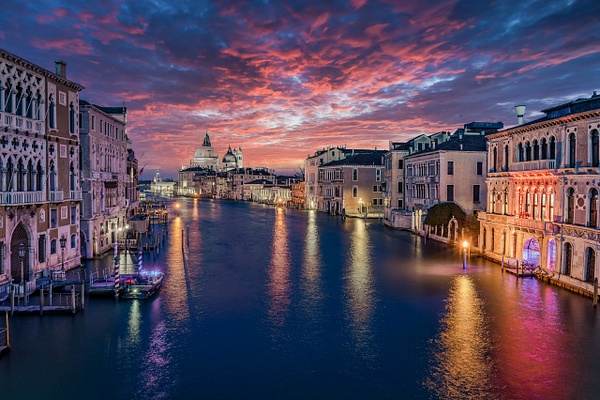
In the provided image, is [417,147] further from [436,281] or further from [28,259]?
[28,259]

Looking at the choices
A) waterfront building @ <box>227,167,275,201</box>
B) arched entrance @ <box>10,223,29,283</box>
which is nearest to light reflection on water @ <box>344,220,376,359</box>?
arched entrance @ <box>10,223,29,283</box>

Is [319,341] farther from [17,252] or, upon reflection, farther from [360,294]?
[17,252]

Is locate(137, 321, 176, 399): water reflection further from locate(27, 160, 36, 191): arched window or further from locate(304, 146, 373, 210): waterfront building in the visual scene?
locate(304, 146, 373, 210): waterfront building

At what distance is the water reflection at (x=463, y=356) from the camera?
1402cm

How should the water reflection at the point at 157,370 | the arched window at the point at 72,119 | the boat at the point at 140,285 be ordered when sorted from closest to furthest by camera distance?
the water reflection at the point at 157,370 → the boat at the point at 140,285 → the arched window at the point at 72,119

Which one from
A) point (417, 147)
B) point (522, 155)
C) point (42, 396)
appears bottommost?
point (42, 396)

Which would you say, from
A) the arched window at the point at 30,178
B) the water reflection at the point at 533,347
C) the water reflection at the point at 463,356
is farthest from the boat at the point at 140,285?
the water reflection at the point at 533,347

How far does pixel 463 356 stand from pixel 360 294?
9410 mm

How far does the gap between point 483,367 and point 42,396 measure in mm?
14170

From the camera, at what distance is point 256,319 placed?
20.8m

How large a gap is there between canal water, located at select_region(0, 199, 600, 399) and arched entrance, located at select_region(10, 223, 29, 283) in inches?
189

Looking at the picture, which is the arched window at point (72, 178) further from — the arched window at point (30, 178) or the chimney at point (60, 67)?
the chimney at point (60, 67)

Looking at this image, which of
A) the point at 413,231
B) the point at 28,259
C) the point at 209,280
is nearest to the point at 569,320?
the point at 209,280

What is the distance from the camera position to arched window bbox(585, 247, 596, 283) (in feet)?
80.1
